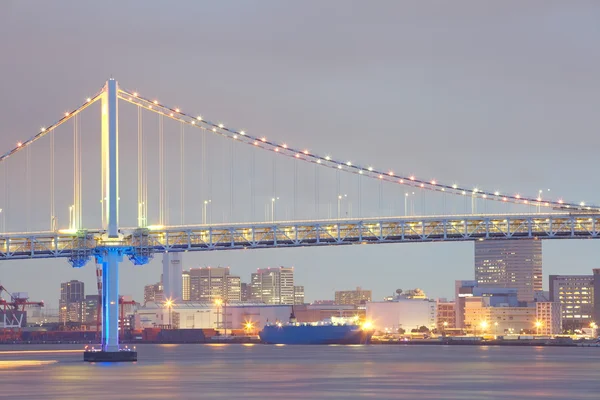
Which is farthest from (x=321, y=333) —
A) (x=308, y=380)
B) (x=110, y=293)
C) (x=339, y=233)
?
(x=308, y=380)

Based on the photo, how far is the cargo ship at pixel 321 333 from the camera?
6176 inches

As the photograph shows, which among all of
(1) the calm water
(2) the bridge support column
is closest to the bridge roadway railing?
(2) the bridge support column

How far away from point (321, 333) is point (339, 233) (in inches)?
3092

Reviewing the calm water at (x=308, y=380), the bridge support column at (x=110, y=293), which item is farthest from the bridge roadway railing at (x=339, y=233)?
the calm water at (x=308, y=380)

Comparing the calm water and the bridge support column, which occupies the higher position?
the bridge support column

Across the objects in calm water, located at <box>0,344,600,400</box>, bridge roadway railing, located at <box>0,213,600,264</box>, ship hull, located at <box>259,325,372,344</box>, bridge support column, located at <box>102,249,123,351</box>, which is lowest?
ship hull, located at <box>259,325,372,344</box>

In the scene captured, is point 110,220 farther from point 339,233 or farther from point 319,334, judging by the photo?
point 319,334

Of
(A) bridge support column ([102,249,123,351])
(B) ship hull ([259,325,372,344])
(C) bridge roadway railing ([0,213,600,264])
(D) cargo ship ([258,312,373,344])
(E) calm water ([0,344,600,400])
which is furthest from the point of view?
(D) cargo ship ([258,312,373,344])

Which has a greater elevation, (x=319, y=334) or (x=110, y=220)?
(x=110, y=220)

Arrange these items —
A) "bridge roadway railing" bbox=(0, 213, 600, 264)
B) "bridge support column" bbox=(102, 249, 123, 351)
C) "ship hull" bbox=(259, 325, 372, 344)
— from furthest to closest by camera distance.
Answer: "ship hull" bbox=(259, 325, 372, 344) → "bridge roadway railing" bbox=(0, 213, 600, 264) → "bridge support column" bbox=(102, 249, 123, 351)

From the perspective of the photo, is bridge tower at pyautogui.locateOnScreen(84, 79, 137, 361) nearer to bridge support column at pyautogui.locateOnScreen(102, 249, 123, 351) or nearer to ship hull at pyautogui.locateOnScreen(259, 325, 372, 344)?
bridge support column at pyautogui.locateOnScreen(102, 249, 123, 351)

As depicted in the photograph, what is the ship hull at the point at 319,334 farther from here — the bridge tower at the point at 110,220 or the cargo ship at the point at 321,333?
the bridge tower at the point at 110,220

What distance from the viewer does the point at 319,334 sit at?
15775 cm

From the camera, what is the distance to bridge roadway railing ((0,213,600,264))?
251 feet
